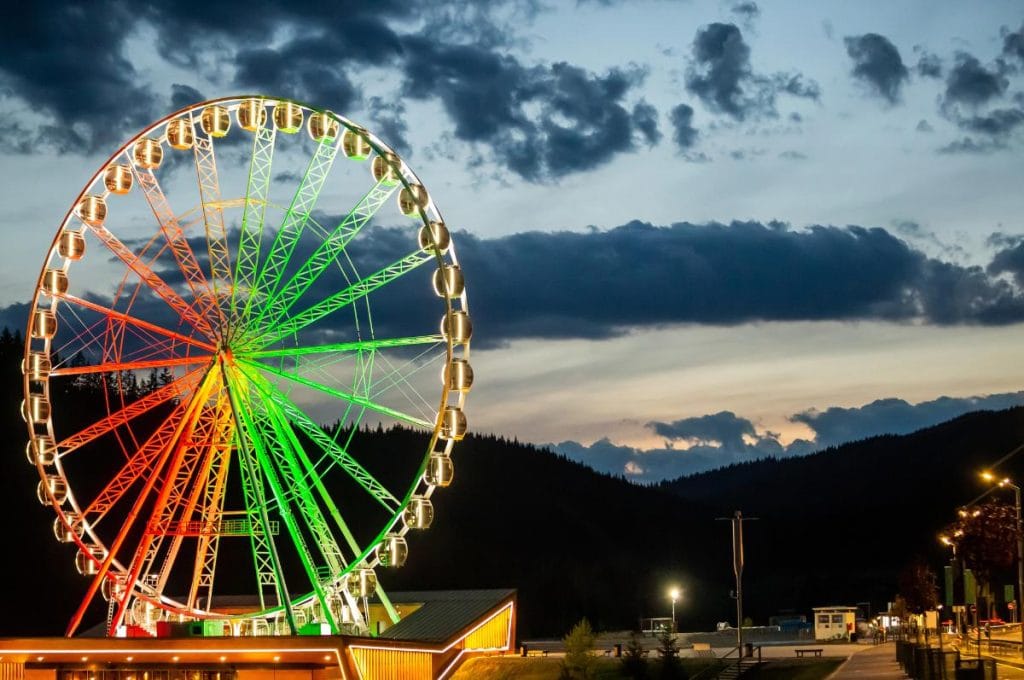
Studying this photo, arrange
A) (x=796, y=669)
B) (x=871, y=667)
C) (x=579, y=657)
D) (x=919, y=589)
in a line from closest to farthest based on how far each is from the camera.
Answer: (x=579, y=657)
(x=796, y=669)
(x=871, y=667)
(x=919, y=589)

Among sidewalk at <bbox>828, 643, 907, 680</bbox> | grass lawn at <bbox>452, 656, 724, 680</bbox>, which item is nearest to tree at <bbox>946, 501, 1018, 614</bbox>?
sidewalk at <bbox>828, 643, 907, 680</bbox>

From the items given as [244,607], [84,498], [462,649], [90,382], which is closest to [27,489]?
[84,498]

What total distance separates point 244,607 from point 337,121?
1247 inches

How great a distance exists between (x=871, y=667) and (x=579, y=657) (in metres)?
14.0

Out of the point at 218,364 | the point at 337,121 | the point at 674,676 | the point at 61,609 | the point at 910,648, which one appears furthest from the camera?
the point at 61,609

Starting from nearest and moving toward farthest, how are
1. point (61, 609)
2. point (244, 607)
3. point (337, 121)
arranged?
point (337, 121)
point (244, 607)
point (61, 609)

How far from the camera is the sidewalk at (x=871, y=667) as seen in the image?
59222 mm

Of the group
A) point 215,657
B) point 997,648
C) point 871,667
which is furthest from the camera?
point 997,648

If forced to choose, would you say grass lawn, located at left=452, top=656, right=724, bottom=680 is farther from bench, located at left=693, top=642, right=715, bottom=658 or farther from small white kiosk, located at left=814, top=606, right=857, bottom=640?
small white kiosk, located at left=814, top=606, right=857, bottom=640

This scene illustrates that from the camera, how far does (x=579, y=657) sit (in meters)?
60.2

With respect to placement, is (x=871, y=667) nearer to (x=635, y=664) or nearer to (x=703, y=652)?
(x=703, y=652)

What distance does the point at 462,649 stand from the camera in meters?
62.7

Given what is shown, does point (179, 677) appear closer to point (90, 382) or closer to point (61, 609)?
point (61, 609)

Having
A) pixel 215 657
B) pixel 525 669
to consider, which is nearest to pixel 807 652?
pixel 525 669
